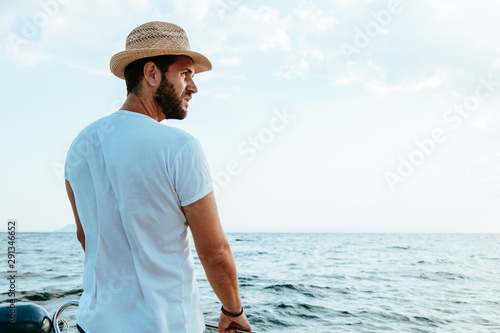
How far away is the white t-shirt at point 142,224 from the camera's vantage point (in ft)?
4.22

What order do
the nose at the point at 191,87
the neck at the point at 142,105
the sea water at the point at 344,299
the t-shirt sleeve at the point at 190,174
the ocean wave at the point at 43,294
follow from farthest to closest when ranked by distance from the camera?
the ocean wave at the point at 43,294 < the sea water at the point at 344,299 < the nose at the point at 191,87 < the neck at the point at 142,105 < the t-shirt sleeve at the point at 190,174

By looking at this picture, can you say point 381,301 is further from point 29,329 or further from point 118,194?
point 118,194

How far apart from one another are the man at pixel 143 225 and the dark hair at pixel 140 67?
0.13 meters

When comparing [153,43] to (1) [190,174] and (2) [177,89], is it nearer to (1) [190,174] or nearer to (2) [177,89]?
(2) [177,89]

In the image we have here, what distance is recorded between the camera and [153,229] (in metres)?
1.31

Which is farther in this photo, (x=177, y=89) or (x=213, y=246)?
(x=177, y=89)

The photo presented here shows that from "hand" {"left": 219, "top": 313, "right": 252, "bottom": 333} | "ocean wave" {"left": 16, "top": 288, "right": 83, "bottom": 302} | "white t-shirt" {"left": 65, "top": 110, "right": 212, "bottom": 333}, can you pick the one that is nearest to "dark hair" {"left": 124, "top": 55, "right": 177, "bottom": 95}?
"white t-shirt" {"left": 65, "top": 110, "right": 212, "bottom": 333}

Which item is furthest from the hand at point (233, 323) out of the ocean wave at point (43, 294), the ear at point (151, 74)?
the ocean wave at point (43, 294)

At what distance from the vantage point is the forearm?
4.60 feet

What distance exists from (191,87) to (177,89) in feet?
0.26

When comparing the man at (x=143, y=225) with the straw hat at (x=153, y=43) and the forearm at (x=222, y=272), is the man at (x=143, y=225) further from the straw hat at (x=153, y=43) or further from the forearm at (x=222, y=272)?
the straw hat at (x=153, y=43)

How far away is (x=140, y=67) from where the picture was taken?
5.24 ft

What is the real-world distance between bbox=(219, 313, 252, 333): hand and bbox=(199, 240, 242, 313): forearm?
114 mm

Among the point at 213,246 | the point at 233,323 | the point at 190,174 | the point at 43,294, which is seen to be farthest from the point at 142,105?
the point at 43,294
